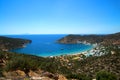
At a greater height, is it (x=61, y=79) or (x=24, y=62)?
(x=24, y=62)

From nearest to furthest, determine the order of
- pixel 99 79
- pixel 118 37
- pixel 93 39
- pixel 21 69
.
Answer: pixel 21 69, pixel 99 79, pixel 118 37, pixel 93 39

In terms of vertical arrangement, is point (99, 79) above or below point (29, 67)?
below

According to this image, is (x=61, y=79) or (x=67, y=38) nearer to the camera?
(x=61, y=79)

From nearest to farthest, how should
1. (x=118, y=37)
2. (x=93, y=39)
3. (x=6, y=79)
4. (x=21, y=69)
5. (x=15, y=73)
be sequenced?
(x=6, y=79) → (x=15, y=73) → (x=21, y=69) → (x=118, y=37) → (x=93, y=39)

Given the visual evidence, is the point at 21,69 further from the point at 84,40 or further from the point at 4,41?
the point at 84,40

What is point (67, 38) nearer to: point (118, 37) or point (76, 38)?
point (76, 38)

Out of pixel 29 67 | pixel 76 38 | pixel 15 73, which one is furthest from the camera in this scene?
pixel 76 38

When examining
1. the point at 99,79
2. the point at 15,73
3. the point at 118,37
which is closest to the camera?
the point at 15,73

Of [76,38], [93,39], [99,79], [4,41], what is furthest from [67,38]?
[99,79]

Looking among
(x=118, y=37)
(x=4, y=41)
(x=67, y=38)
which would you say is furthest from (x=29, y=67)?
(x=67, y=38)
